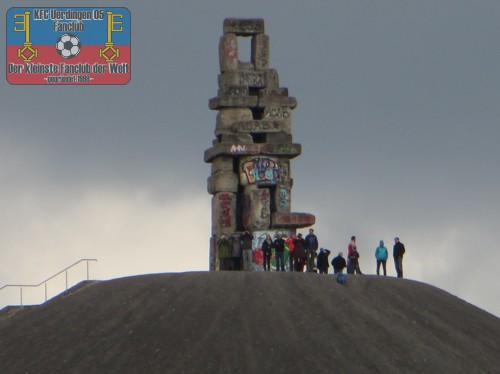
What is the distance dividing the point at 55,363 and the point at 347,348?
38.3 feet

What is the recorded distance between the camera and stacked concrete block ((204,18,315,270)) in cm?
8569

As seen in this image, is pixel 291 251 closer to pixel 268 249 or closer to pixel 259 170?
pixel 268 249

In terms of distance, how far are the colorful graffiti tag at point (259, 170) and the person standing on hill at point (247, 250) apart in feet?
27.0

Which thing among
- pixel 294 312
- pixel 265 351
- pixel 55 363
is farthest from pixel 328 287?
pixel 55 363

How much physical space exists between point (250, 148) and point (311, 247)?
1077 cm

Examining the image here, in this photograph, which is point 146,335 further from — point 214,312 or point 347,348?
point 347,348

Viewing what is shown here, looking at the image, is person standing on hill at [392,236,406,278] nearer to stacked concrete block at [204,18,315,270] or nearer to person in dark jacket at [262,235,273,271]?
person in dark jacket at [262,235,273,271]

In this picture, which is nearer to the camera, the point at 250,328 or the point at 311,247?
the point at 250,328

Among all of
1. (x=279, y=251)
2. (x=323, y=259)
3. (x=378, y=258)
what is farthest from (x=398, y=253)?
(x=279, y=251)

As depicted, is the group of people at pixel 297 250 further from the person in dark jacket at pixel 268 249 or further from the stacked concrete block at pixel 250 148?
the stacked concrete block at pixel 250 148

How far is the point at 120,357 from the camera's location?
2596 inches

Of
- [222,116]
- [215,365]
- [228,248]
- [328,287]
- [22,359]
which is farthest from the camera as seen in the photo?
[222,116]

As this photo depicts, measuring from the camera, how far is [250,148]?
85750 mm

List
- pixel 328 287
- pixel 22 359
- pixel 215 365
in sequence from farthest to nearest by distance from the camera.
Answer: pixel 328 287 → pixel 22 359 → pixel 215 365
